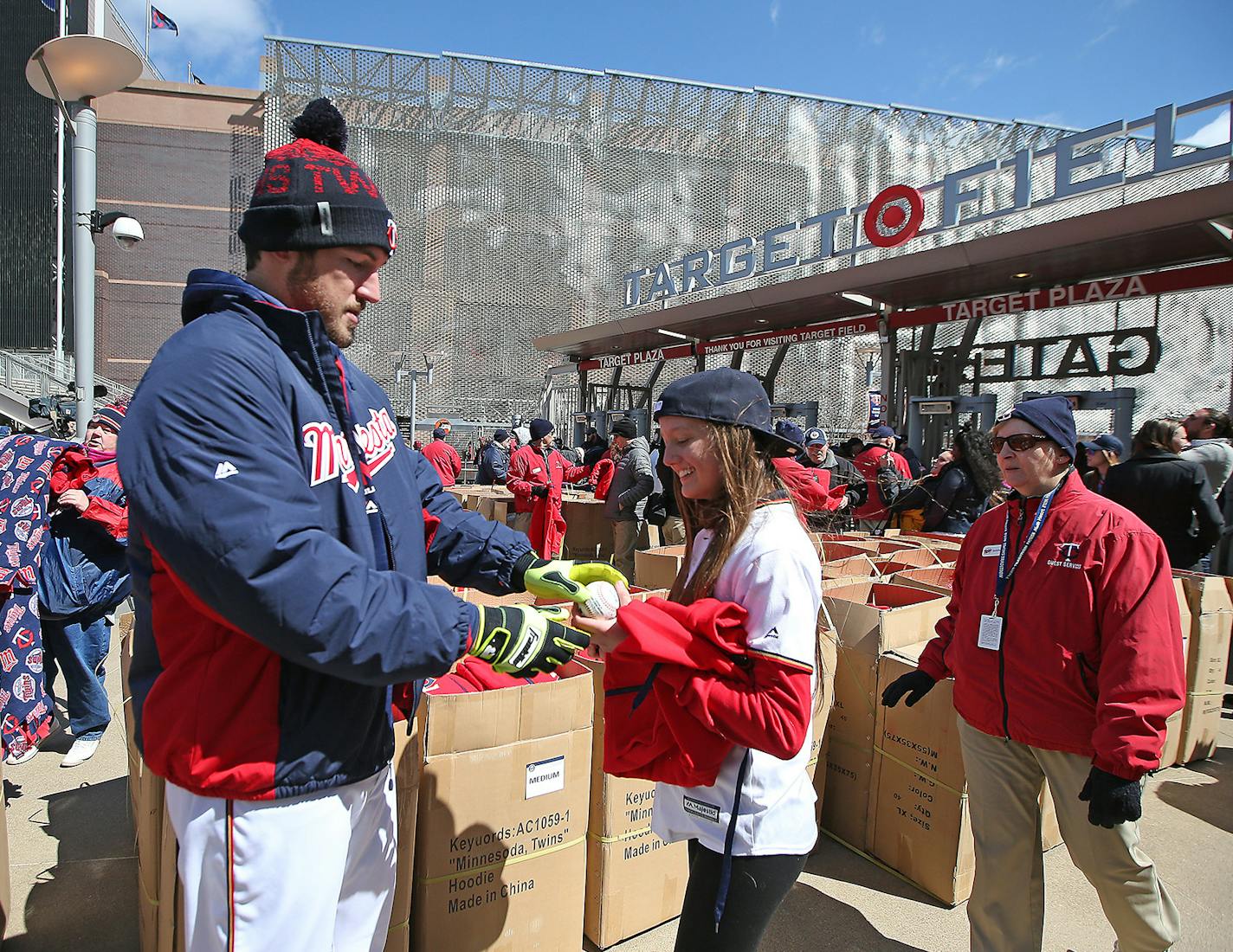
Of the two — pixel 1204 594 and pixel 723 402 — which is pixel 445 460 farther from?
pixel 723 402

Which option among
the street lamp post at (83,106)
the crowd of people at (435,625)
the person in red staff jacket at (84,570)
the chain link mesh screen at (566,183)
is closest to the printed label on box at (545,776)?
the crowd of people at (435,625)

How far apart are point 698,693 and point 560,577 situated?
483mm

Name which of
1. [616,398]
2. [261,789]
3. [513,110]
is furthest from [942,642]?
[513,110]

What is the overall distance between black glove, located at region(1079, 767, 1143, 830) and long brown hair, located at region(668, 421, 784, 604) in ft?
4.03

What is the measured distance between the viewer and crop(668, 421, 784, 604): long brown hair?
173 cm

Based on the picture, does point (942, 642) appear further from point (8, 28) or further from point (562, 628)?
point (8, 28)

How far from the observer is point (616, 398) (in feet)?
63.2

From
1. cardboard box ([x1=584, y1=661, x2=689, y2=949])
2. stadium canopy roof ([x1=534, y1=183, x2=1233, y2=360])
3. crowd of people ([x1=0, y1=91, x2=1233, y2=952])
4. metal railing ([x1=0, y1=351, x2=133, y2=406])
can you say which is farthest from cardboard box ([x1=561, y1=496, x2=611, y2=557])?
metal railing ([x1=0, y1=351, x2=133, y2=406])

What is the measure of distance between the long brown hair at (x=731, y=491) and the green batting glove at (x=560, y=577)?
23 cm

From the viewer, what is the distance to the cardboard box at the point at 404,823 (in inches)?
83.8

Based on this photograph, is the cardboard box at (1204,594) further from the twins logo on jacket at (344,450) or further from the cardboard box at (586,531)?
the cardboard box at (586,531)

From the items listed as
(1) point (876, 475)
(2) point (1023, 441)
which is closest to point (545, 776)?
(2) point (1023, 441)

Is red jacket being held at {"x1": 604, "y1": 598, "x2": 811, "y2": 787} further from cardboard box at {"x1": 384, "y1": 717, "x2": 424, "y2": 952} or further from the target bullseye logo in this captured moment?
the target bullseye logo

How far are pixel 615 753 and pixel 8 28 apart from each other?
4098 cm
